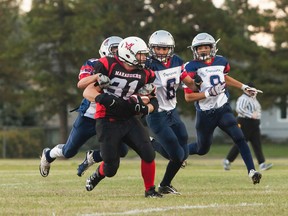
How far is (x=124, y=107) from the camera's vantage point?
8648 mm

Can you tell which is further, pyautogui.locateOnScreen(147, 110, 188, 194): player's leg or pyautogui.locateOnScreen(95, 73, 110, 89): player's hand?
pyautogui.locateOnScreen(147, 110, 188, 194): player's leg

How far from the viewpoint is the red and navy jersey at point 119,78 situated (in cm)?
870

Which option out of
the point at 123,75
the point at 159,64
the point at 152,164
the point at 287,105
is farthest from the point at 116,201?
the point at 287,105

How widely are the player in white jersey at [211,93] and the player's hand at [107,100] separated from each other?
212 centimetres

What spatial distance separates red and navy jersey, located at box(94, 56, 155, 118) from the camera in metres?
8.70

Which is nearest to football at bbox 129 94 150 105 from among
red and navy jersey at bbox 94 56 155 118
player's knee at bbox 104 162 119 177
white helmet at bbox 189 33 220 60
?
red and navy jersey at bbox 94 56 155 118

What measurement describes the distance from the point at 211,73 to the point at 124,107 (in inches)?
96.5

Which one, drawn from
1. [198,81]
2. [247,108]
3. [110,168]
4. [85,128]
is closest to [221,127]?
[198,81]

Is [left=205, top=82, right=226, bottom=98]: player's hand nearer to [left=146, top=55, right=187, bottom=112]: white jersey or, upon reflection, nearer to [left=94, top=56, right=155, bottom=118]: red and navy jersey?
[left=146, top=55, right=187, bottom=112]: white jersey

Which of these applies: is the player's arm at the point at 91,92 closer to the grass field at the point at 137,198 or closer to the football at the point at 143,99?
the football at the point at 143,99

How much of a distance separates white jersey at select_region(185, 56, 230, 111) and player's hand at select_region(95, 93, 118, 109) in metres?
2.37

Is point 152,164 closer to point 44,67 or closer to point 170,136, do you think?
point 170,136

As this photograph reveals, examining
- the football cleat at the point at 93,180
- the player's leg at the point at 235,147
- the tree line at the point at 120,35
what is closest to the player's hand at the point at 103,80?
the football cleat at the point at 93,180

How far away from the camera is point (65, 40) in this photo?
37.5 m
